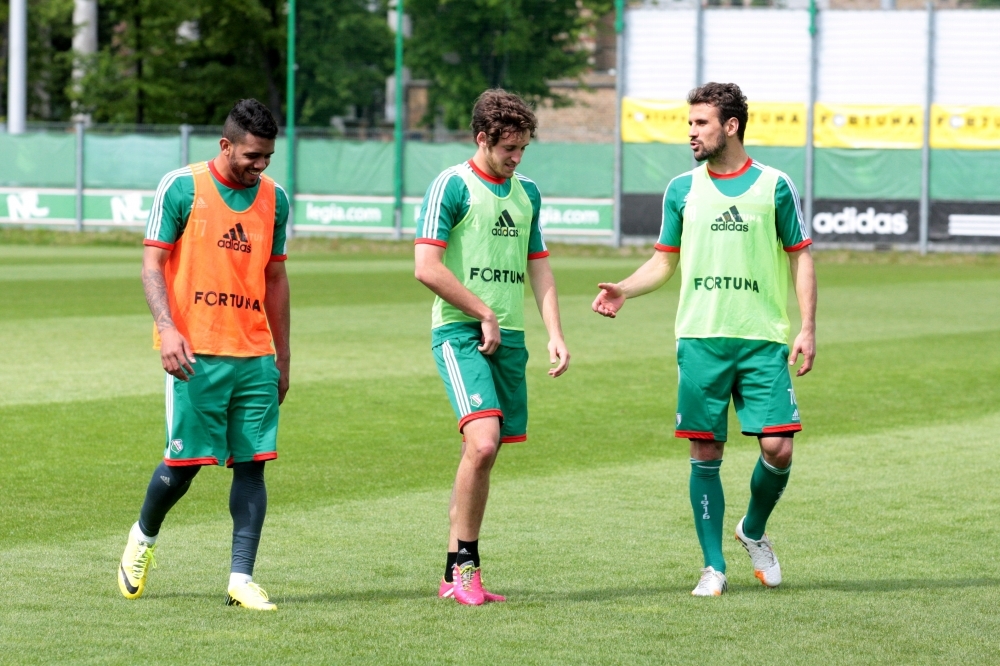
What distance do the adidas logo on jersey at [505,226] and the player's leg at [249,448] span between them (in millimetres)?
973

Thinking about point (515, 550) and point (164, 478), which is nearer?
point (164, 478)

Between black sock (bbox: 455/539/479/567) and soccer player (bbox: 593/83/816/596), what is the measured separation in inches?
33.9

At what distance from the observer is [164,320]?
581 cm

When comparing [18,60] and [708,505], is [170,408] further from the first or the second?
[18,60]

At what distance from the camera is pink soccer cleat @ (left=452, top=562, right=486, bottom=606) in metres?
5.98

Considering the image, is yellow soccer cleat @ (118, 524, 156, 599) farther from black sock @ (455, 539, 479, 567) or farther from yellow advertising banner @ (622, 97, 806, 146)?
yellow advertising banner @ (622, 97, 806, 146)

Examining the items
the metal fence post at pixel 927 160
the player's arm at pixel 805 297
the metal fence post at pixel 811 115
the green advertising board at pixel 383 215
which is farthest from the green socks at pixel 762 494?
the green advertising board at pixel 383 215

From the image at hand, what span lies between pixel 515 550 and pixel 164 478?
172 cm

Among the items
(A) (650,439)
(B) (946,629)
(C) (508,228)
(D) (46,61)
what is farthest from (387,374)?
(D) (46,61)

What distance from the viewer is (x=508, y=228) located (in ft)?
20.3

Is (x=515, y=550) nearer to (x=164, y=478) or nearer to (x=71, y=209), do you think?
(x=164, y=478)

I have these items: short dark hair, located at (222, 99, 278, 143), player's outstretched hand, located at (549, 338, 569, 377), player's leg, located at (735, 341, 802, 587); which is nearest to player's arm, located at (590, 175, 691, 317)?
player's outstretched hand, located at (549, 338, 569, 377)

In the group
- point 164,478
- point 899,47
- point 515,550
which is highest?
point 899,47

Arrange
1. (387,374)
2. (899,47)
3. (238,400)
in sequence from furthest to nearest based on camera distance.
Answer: (899,47)
(387,374)
(238,400)
